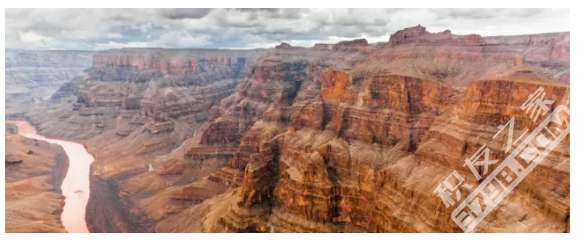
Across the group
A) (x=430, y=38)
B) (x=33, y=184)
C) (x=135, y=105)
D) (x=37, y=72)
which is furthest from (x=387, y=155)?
(x=37, y=72)

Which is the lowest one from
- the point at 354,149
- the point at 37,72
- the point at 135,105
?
the point at 354,149

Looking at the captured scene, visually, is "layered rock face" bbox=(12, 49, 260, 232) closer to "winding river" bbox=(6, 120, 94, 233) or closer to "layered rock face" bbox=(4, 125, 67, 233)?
"winding river" bbox=(6, 120, 94, 233)

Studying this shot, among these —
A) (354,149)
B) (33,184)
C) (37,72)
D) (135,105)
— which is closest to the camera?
(354,149)

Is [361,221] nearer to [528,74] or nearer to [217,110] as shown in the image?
[528,74]

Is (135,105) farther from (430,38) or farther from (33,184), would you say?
(430,38)

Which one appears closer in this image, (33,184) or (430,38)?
(33,184)

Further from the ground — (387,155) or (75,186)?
(387,155)

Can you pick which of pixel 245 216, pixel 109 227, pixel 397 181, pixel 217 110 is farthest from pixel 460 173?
pixel 217 110

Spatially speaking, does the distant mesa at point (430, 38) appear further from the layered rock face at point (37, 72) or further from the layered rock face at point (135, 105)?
the layered rock face at point (37, 72)
